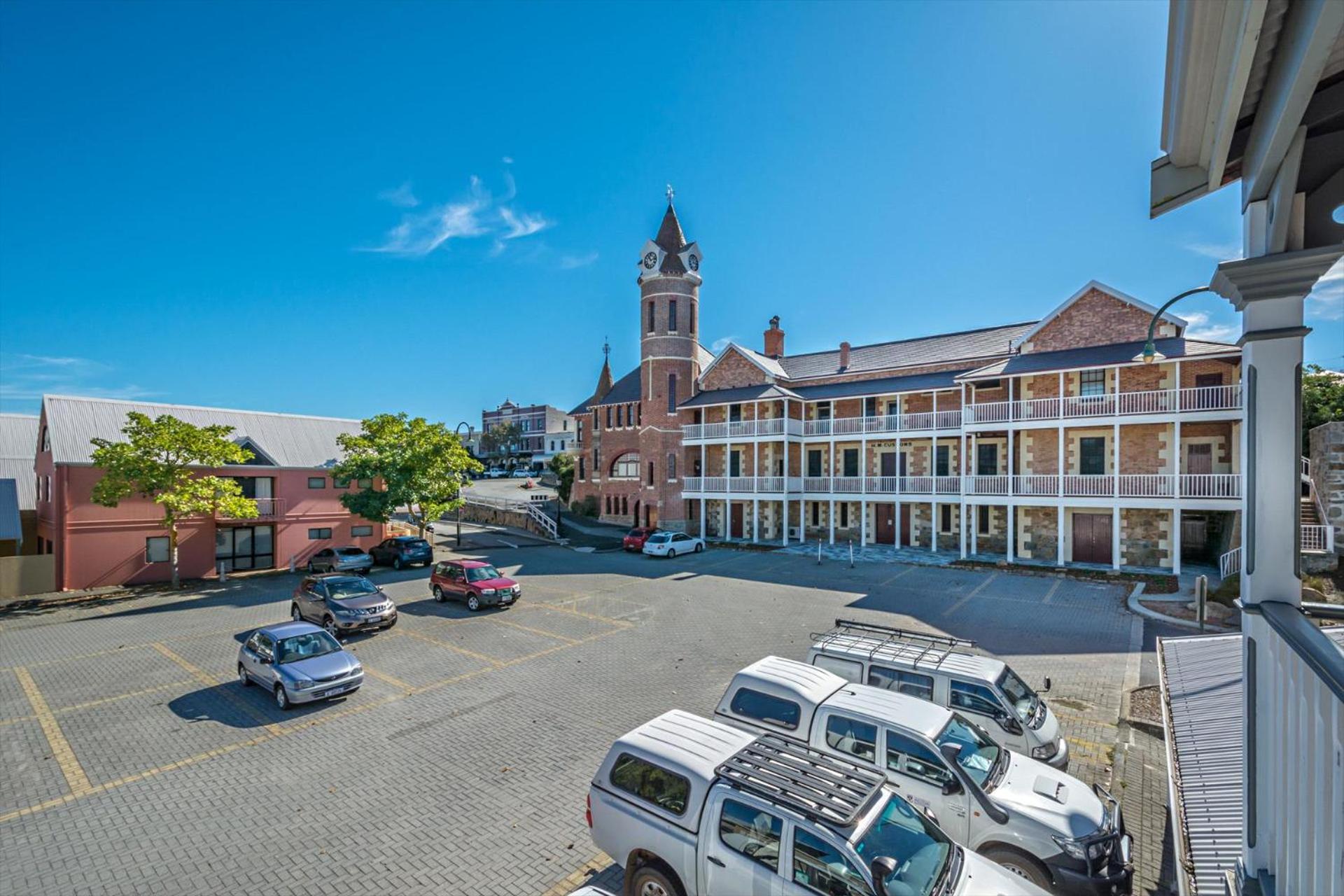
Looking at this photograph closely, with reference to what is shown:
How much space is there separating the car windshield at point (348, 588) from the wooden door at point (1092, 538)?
27.2m

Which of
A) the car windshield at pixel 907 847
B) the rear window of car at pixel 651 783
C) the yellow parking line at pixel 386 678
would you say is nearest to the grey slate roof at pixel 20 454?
the yellow parking line at pixel 386 678

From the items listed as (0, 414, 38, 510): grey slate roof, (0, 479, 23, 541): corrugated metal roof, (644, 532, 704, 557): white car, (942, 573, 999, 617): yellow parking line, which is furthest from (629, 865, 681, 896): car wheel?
(0, 414, 38, 510): grey slate roof

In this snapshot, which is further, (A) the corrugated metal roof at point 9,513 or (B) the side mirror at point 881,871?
(A) the corrugated metal roof at point 9,513

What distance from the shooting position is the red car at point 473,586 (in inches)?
767

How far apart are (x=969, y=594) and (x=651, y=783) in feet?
58.6

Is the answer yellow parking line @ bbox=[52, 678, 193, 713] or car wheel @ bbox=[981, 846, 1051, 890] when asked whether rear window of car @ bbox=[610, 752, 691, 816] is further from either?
Answer: yellow parking line @ bbox=[52, 678, 193, 713]

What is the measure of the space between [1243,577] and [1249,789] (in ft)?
3.94

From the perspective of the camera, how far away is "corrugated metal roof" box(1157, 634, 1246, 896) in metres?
4.51

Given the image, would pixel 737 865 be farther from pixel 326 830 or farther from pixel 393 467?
pixel 393 467

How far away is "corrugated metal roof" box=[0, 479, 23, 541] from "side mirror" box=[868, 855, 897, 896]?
3660 centimetres

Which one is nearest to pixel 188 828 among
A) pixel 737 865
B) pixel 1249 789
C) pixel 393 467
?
pixel 737 865

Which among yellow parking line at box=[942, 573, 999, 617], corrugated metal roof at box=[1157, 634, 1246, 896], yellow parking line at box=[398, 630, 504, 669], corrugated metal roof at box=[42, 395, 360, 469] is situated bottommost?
yellow parking line at box=[398, 630, 504, 669]

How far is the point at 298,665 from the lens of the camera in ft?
40.1

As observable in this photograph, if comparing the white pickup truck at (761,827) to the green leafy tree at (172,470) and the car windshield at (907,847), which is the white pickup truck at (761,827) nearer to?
the car windshield at (907,847)
